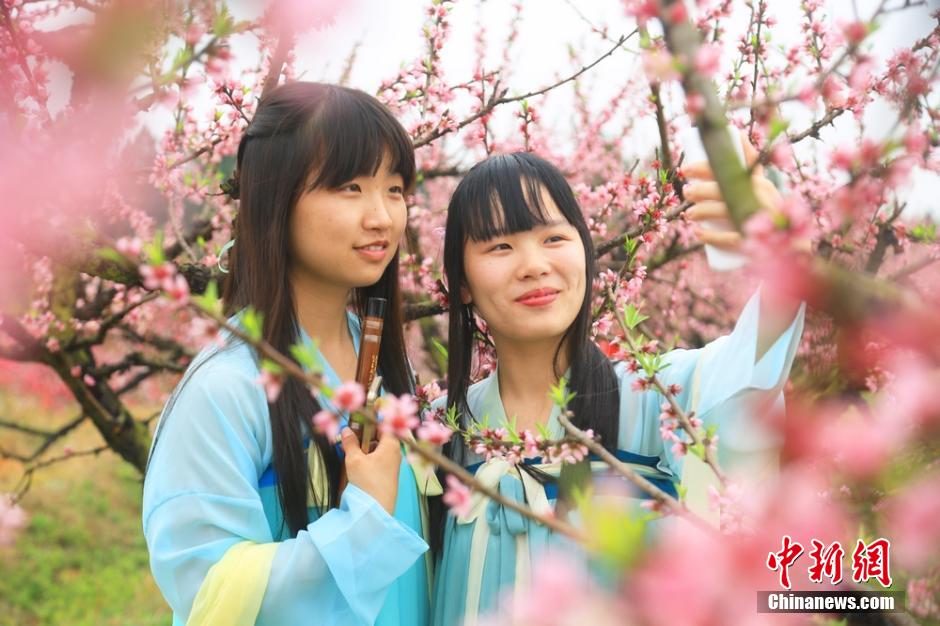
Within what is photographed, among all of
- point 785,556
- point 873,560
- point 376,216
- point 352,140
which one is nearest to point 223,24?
point 352,140

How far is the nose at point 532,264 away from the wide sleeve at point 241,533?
25.6 inches

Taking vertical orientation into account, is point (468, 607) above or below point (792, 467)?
below

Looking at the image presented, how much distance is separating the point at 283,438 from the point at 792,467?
1.24 m

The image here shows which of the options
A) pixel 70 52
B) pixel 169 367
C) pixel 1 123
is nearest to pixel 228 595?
pixel 70 52

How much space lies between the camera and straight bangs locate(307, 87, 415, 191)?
184 centimetres

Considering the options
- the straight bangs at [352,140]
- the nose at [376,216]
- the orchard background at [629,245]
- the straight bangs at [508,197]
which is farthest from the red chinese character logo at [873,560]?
the straight bangs at [352,140]

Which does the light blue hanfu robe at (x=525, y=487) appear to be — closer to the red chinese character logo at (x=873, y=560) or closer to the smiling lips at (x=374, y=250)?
the red chinese character logo at (x=873, y=560)

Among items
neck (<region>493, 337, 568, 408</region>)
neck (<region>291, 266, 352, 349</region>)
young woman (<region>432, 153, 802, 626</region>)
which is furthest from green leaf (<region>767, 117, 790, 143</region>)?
neck (<region>291, 266, 352, 349</region>)

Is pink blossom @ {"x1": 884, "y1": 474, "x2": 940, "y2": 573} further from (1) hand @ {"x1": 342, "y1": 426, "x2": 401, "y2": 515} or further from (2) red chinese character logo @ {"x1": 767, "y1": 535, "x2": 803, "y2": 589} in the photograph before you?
(1) hand @ {"x1": 342, "y1": 426, "x2": 401, "y2": 515}

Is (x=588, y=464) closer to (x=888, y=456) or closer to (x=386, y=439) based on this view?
(x=386, y=439)

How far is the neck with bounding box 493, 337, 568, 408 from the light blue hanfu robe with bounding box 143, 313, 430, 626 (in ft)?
1.87

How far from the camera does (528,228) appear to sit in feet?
6.24

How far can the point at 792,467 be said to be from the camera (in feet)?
2.30

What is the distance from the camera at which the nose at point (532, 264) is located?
1847 millimetres
